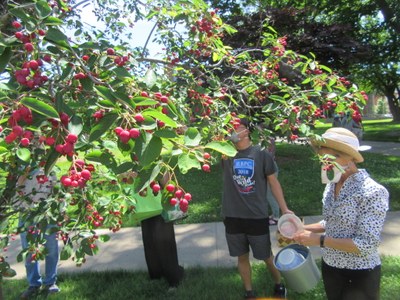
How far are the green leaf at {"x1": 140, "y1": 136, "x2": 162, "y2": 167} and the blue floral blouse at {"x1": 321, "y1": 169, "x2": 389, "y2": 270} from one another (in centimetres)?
174

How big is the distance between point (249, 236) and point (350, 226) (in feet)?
4.59

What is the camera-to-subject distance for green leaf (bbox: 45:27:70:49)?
4.21ft

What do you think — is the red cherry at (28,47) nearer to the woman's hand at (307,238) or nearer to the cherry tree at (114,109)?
the cherry tree at (114,109)

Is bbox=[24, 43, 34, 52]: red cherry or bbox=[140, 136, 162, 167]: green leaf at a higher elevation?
bbox=[24, 43, 34, 52]: red cherry

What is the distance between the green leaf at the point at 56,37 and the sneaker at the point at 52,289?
355cm

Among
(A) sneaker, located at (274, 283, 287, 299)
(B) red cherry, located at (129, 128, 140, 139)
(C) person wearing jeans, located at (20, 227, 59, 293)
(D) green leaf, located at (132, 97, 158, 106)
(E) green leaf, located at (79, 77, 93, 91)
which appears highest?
(E) green leaf, located at (79, 77, 93, 91)

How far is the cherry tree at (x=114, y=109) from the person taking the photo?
3.74 ft

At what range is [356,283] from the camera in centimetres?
254

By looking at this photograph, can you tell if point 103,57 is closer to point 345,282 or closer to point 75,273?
point 345,282

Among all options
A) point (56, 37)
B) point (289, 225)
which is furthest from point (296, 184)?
point (56, 37)

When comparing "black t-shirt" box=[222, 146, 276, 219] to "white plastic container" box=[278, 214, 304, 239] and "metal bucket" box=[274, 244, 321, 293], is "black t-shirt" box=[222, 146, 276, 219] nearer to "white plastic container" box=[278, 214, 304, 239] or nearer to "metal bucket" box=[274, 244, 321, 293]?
"white plastic container" box=[278, 214, 304, 239]

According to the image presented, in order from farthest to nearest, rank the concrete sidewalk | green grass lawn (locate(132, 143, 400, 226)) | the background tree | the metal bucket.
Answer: the background tree → green grass lawn (locate(132, 143, 400, 226)) → the concrete sidewalk → the metal bucket

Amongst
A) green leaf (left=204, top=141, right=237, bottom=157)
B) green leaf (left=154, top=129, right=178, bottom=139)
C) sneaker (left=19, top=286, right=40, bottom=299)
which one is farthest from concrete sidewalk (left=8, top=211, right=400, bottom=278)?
green leaf (left=154, top=129, right=178, bottom=139)

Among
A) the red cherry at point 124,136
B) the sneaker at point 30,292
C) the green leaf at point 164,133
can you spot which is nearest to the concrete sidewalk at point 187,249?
the sneaker at point 30,292
